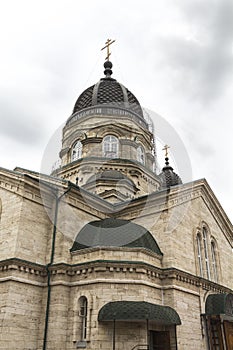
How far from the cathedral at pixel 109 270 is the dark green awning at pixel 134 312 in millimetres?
33

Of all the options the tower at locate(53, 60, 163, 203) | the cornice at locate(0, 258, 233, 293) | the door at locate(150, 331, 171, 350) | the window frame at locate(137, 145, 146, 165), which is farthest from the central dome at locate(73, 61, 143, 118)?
the door at locate(150, 331, 171, 350)

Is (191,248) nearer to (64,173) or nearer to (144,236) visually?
(144,236)

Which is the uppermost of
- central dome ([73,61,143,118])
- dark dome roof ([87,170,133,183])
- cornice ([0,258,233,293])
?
central dome ([73,61,143,118])

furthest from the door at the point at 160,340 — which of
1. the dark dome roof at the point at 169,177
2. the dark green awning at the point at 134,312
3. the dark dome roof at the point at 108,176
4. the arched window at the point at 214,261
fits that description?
the dark dome roof at the point at 169,177

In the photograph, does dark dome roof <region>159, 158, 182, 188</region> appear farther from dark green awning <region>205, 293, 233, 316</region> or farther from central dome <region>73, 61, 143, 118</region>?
dark green awning <region>205, 293, 233, 316</region>

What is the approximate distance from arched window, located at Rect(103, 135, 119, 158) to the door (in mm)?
12479

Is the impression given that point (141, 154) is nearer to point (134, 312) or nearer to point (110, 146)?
point (110, 146)

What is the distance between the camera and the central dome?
25.2 meters

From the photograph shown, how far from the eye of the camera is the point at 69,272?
12.7 metres

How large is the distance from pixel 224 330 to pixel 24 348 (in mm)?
8190

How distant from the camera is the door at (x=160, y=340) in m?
12.0

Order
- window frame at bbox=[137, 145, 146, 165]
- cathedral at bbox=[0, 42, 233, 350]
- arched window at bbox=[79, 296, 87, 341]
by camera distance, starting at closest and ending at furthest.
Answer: cathedral at bbox=[0, 42, 233, 350] → arched window at bbox=[79, 296, 87, 341] → window frame at bbox=[137, 145, 146, 165]

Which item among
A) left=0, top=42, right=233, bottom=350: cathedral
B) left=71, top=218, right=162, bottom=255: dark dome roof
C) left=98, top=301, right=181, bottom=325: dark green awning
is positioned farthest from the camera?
left=71, top=218, right=162, bottom=255: dark dome roof

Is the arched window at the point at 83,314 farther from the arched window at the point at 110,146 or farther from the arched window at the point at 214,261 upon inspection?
the arched window at the point at 110,146
